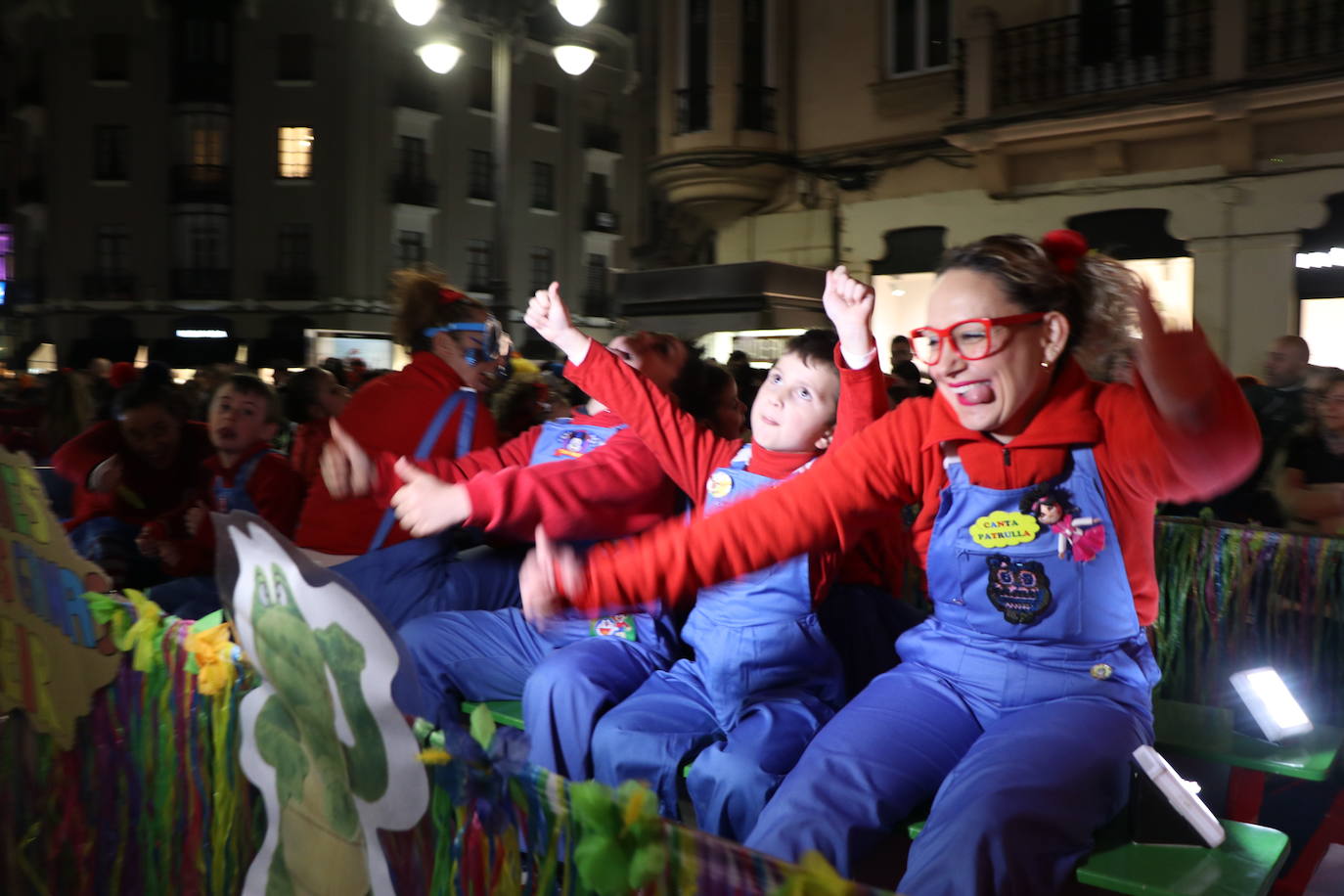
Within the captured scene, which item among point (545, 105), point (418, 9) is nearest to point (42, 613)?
point (418, 9)

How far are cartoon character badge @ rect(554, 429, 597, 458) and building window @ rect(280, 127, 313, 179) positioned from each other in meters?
36.1

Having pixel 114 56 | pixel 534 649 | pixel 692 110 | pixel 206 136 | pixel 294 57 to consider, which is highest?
pixel 114 56

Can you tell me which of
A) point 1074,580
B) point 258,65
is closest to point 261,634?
point 1074,580

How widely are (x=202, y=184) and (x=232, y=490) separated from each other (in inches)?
1477

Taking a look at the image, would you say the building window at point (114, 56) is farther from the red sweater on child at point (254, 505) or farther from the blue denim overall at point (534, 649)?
the blue denim overall at point (534, 649)

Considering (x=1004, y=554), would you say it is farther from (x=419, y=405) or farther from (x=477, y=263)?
(x=477, y=263)

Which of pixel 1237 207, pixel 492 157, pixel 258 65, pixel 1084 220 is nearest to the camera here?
pixel 1237 207

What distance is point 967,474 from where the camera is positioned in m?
2.53

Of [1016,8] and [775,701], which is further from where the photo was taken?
[1016,8]

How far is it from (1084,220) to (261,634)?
13483 mm

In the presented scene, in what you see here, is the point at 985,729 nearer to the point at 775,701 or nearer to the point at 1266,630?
the point at 775,701

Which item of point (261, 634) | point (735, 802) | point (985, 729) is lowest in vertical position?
point (735, 802)

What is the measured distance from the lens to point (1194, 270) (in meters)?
12.9

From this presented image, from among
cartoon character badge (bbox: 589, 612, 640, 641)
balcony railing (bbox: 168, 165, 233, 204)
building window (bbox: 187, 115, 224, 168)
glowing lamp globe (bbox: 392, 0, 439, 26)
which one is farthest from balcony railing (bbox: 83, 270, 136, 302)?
cartoon character badge (bbox: 589, 612, 640, 641)
